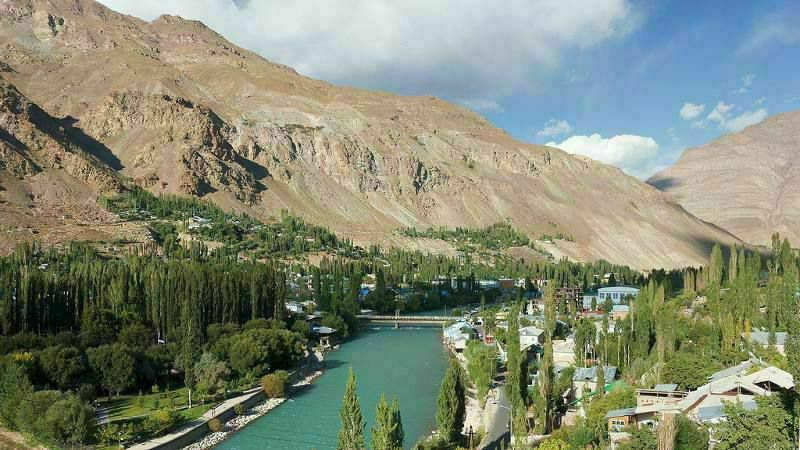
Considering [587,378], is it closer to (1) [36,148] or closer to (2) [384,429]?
(2) [384,429]

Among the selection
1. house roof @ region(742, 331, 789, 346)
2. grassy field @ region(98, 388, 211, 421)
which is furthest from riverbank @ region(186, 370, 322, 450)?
house roof @ region(742, 331, 789, 346)

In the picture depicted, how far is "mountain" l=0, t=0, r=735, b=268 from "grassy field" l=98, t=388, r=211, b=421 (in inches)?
3887

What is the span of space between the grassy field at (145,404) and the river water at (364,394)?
3265 millimetres

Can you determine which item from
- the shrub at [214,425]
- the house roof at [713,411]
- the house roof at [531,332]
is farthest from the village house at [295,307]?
the house roof at [713,411]

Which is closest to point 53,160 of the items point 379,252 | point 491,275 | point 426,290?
point 379,252

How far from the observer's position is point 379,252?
133500 mm

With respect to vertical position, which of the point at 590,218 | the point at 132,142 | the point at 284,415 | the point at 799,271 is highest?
the point at 132,142

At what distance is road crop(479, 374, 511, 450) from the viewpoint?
102 feet

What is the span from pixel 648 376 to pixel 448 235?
11921cm

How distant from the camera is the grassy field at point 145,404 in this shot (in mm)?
35781

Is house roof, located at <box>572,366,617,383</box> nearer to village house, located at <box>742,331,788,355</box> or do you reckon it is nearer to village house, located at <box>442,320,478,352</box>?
village house, located at <box>742,331,788,355</box>

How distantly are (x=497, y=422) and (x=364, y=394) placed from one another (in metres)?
12.5

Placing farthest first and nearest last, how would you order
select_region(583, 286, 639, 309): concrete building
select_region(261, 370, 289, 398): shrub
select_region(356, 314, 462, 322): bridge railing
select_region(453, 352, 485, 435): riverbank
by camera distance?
select_region(583, 286, 639, 309): concrete building, select_region(356, 314, 462, 322): bridge railing, select_region(261, 370, 289, 398): shrub, select_region(453, 352, 485, 435): riverbank

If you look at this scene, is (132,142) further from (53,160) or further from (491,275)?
(491,275)
